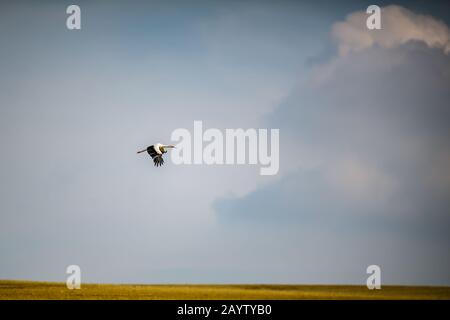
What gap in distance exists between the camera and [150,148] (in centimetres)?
4019

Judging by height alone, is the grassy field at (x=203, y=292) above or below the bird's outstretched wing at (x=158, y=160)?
below

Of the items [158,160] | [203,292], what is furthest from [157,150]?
[203,292]

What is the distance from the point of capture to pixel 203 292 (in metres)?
44.4

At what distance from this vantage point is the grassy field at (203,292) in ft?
133

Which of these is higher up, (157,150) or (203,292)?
(157,150)

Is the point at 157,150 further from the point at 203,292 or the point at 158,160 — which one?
the point at 203,292

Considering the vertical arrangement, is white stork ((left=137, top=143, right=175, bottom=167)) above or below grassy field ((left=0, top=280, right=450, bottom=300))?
above

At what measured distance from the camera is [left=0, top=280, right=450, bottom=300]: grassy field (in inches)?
1599

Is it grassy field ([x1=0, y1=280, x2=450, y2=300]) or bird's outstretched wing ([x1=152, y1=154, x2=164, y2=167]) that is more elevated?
bird's outstretched wing ([x1=152, y1=154, x2=164, y2=167])
